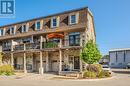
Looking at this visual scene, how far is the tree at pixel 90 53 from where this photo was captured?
1075 inches

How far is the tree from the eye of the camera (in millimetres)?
27312

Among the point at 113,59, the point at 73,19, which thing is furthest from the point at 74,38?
the point at 113,59

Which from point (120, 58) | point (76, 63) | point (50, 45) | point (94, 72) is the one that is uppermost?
point (50, 45)

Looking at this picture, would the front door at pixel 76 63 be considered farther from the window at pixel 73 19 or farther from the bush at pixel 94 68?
the window at pixel 73 19

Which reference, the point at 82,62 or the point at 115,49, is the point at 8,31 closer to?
the point at 82,62

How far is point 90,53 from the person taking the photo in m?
27.3

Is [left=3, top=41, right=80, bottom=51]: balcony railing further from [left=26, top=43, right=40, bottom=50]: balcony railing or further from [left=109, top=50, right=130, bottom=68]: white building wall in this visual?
[left=109, top=50, right=130, bottom=68]: white building wall

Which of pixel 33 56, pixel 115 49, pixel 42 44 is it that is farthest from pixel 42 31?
pixel 115 49

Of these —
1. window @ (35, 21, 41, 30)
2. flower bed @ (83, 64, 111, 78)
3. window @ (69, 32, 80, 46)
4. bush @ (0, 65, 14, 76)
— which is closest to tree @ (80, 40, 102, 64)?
flower bed @ (83, 64, 111, 78)

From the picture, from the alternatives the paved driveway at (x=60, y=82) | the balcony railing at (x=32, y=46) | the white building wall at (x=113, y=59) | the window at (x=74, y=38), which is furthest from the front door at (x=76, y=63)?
the white building wall at (x=113, y=59)

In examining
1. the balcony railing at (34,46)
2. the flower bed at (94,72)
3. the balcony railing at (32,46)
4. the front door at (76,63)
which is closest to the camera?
the flower bed at (94,72)

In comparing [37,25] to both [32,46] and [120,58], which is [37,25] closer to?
[32,46]

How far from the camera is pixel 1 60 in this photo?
37.9m

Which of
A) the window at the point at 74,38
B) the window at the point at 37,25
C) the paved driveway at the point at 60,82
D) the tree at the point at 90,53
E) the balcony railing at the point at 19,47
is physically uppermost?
the window at the point at 37,25
